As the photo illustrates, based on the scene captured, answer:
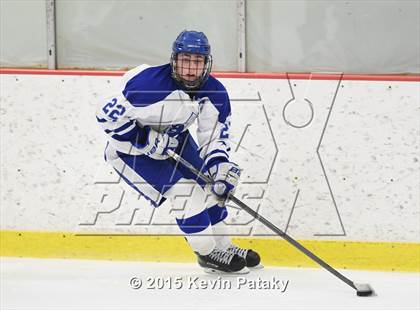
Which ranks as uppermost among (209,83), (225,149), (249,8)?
(249,8)

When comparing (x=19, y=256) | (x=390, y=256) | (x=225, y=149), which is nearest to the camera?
(x=225, y=149)

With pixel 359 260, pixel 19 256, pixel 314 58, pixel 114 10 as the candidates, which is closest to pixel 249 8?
pixel 314 58

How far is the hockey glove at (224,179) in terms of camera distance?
3.64 m

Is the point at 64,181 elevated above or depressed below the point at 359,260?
above

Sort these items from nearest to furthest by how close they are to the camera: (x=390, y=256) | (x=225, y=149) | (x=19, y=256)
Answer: (x=225, y=149) → (x=390, y=256) → (x=19, y=256)

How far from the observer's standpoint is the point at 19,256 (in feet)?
14.4

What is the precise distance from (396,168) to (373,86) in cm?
40

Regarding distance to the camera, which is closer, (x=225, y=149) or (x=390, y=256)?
(x=225, y=149)

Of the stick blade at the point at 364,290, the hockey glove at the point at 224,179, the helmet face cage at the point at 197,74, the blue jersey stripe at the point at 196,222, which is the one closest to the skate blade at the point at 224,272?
the blue jersey stripe at the point at 196,222

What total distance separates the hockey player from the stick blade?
0.59 metres

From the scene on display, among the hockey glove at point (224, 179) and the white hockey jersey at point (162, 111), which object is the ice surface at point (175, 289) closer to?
the hockey glove at point (224, 179)

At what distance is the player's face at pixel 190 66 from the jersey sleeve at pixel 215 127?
21 centimetres

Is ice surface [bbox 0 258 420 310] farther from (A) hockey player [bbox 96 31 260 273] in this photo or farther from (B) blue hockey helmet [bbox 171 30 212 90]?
(B) blue hockey helmet [bbox 171 30 212 90]

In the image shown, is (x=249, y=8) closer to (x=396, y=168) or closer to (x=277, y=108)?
(x=277, y=108)
